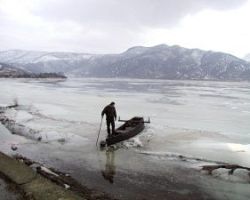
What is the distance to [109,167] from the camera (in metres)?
13.9

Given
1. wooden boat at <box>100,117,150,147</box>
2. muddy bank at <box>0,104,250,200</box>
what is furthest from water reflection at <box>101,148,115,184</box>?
wooden boat at <box>100,117,150,147</box>

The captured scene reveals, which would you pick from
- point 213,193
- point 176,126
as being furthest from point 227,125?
point 213,193

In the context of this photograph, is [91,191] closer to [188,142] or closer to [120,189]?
[120,189]

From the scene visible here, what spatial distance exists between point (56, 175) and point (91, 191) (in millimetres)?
1771

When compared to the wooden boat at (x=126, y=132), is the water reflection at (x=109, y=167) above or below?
below

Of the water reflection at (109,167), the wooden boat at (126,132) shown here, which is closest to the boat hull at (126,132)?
the wooden boat at (126,132)

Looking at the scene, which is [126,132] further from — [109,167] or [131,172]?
[131,172]

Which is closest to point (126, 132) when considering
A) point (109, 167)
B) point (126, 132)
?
point (126, 132)

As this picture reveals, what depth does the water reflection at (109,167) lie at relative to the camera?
12531mm

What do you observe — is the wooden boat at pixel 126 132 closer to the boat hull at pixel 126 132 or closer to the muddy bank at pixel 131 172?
the boat hull at pixel 126 132

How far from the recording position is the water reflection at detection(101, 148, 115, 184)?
1253 cm

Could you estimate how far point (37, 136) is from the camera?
20.2 m

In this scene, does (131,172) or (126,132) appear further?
(126,132)

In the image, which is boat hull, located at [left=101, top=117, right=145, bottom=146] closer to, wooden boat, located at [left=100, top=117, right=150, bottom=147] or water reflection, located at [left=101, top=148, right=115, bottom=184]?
wooden boat, located at [left=100, top=117, right=150, bottom=147]
